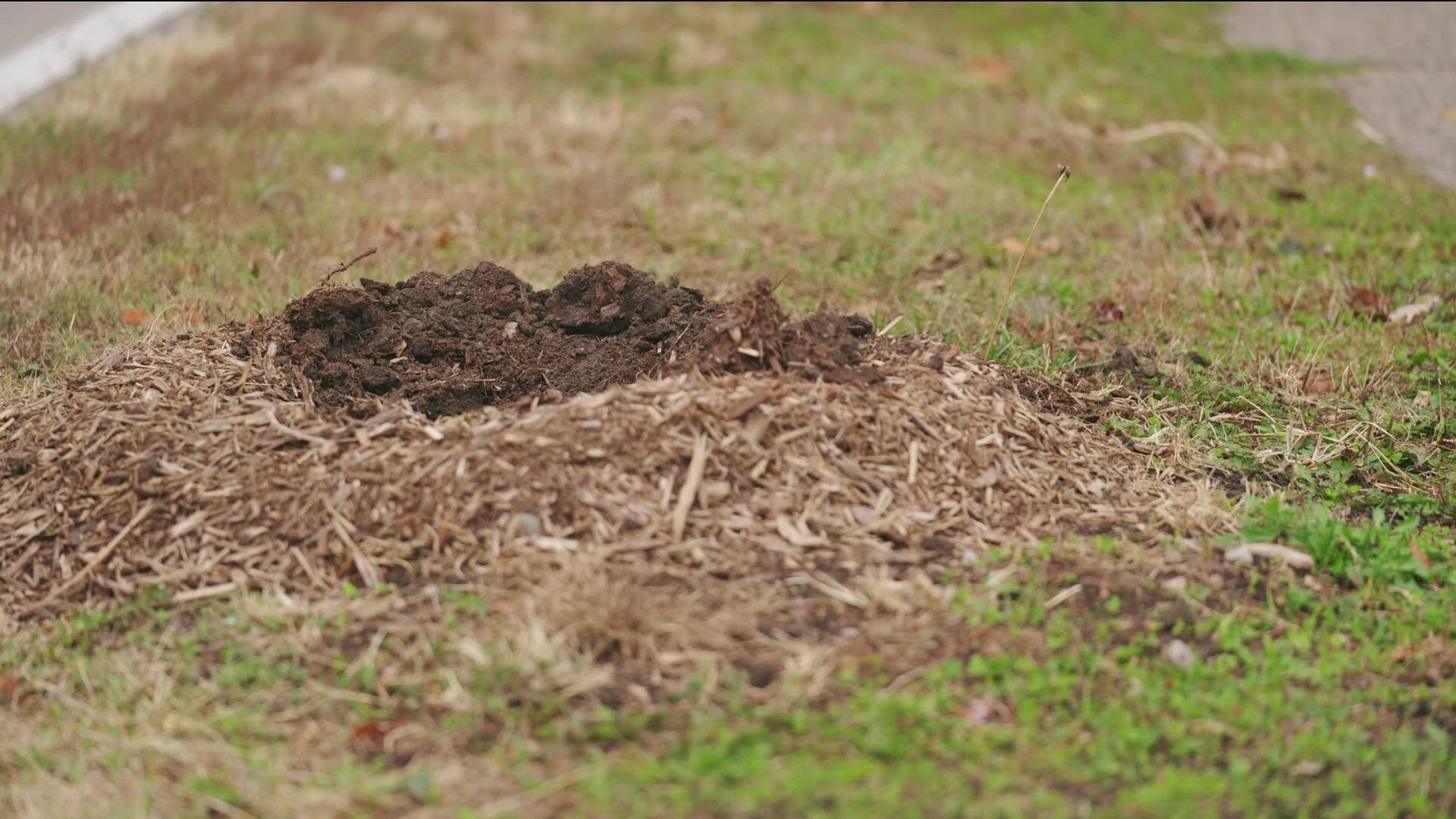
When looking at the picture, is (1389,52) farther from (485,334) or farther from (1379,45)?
(485,334)

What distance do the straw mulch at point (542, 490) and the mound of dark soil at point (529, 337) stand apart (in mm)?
163

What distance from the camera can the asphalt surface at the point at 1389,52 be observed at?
28.6 feet

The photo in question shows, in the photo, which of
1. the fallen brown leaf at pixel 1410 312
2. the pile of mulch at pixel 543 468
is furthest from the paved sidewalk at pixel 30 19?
the fallen brown leaf at pixel 1410 312

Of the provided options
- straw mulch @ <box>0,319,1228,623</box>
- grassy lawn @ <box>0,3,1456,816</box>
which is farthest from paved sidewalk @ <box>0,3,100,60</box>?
straw mulch @ <box>0,319,1228,623</box>

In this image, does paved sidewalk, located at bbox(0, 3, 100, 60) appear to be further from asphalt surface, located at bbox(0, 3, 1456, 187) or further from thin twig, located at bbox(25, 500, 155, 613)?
thin twig, located at bbox(25, 500, 155, 613)

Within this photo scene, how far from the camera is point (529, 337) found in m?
4.56

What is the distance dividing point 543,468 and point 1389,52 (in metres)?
9.66

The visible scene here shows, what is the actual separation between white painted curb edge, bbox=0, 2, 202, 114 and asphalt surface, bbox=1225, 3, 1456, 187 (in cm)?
859

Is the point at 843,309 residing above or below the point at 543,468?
below

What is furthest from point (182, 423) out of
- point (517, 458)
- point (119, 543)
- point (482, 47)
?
point (482, 47)

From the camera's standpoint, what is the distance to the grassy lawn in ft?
9.44

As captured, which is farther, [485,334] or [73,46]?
[73,46]

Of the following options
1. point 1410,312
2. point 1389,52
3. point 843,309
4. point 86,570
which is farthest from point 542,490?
point 1389,52

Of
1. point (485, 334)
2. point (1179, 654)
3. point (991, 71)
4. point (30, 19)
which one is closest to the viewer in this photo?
point (1179, 654)
